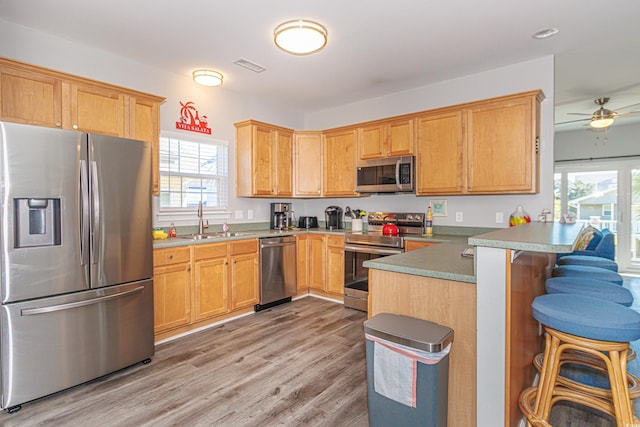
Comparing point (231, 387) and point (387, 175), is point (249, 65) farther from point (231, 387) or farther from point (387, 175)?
point (231, 387)

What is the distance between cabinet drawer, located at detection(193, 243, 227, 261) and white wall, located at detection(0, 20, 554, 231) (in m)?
0.91

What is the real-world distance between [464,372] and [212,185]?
3.51m

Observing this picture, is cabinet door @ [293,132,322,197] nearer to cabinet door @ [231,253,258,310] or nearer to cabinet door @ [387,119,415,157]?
cabinet door @ [387,119,415,157]

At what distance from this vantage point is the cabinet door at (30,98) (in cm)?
244

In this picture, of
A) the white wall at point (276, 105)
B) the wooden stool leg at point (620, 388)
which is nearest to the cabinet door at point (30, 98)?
the white wall at point (276, 105)

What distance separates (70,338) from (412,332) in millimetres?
2296

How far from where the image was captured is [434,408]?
1.49m

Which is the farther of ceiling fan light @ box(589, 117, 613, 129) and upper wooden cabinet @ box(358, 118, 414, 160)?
ceiling fan light @ box(589, 117, 613, 129)

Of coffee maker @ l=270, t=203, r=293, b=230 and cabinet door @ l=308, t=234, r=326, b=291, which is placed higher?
coffee maker @ l=270, t=203, r=293, b=230

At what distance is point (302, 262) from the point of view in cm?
455

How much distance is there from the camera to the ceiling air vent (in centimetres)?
344

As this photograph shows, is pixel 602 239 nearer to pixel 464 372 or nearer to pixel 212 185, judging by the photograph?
pixel 464 372

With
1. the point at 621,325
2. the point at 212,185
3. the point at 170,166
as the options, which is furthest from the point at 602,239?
the point at 170,166

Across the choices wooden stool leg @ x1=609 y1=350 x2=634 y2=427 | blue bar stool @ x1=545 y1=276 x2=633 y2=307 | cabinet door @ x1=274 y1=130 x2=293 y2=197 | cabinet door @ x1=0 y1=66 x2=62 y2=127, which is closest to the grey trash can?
wooden stool leg @ x1=609 y1=350 x2=634 y2=427
